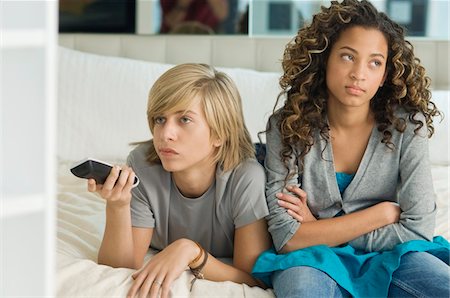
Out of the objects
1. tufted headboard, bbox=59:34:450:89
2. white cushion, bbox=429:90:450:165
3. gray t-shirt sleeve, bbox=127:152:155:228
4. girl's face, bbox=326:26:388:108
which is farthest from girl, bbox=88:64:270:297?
tufted headboard, bbox=59:34:450:89

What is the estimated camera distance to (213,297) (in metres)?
1.62

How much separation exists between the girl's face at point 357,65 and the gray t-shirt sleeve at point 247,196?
9.5 inches

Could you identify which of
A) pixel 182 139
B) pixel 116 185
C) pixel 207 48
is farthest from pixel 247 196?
pixel 207 48

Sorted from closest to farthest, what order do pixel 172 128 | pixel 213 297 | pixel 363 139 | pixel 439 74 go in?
pixel 213 297
pixel 172 128
pixel 363 139
pixel 439 74

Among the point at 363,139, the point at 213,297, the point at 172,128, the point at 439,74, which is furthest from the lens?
the point at 439,74

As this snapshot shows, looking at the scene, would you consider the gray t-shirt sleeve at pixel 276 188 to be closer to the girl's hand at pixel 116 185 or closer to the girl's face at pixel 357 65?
the girl's face at pixel 357 65

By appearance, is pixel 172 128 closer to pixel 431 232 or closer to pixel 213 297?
pixel 213 297

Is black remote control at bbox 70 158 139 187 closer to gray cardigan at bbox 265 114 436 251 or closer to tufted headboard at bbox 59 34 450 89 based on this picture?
gray cardigan at bbox 265 114 436 251

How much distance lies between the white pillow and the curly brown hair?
2.38ft

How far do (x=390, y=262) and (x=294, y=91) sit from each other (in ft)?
1.41

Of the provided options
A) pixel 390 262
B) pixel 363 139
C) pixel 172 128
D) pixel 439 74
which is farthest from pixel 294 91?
pixel 439 74

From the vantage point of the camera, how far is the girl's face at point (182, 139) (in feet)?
5.64

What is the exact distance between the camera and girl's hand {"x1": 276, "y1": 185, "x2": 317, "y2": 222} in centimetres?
178

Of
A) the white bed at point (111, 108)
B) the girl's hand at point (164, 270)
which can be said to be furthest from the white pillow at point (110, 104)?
the girl's hand at point (164, 270)
